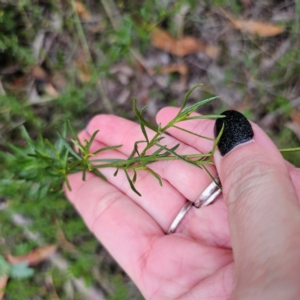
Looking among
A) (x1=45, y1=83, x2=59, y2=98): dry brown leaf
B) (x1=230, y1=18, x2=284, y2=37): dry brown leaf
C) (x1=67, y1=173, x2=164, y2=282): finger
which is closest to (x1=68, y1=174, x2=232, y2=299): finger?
(x1=67, y1=173, x2=164, y2=282): finger

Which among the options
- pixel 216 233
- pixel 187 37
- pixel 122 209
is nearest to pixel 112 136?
pixel 122 209

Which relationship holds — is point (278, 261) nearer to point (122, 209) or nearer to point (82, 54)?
point (122, 209)

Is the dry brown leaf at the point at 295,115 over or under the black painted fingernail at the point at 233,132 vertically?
under

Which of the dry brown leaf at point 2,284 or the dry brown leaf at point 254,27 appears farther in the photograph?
the dry brown leaf at point 254,27

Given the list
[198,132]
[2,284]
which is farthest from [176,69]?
[2,284]

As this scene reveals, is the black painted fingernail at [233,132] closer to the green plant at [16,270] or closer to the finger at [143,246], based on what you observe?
the finger at [143,246]

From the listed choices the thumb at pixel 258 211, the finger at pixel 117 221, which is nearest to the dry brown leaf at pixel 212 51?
the finger at pixel 117 221

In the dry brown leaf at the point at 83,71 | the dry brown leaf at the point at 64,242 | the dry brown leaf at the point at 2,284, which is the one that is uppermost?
the dry brown leaf at the point at 83,71

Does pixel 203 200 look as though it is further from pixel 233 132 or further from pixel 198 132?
pixel 233 132
